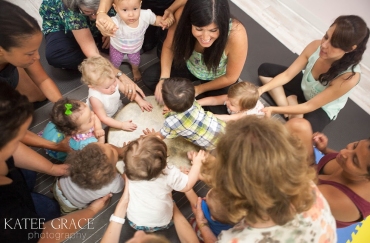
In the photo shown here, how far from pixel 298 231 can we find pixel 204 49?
1.21 meters

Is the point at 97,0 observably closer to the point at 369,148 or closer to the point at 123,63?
the point at 123,63

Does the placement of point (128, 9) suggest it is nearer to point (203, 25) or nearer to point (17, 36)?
point (203, 25)

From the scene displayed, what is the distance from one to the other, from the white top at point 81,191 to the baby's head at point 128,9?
914 mm

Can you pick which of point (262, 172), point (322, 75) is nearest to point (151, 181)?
point (262, 172)

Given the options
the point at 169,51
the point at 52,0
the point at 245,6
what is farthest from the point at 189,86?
the point at 245,6

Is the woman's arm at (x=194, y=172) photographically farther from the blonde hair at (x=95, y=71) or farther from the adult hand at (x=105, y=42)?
the adult hand at (x=105, y=42)

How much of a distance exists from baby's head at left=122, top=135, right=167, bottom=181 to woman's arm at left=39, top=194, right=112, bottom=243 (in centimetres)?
43

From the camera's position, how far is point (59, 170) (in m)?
1.71

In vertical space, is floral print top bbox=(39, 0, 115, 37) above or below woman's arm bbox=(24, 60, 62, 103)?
above

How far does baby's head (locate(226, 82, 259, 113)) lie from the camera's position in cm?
188

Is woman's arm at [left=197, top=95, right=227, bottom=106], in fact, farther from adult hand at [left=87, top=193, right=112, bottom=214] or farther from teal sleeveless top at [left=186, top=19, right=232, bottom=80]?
adult hand at [left=87, top=193, right=112, bottom=214]

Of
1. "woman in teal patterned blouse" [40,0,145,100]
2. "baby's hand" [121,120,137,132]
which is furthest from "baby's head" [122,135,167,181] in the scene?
"woman in teal patterned blouse" [40,0,145,100]

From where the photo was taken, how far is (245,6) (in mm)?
2889

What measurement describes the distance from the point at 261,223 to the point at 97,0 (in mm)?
1553
